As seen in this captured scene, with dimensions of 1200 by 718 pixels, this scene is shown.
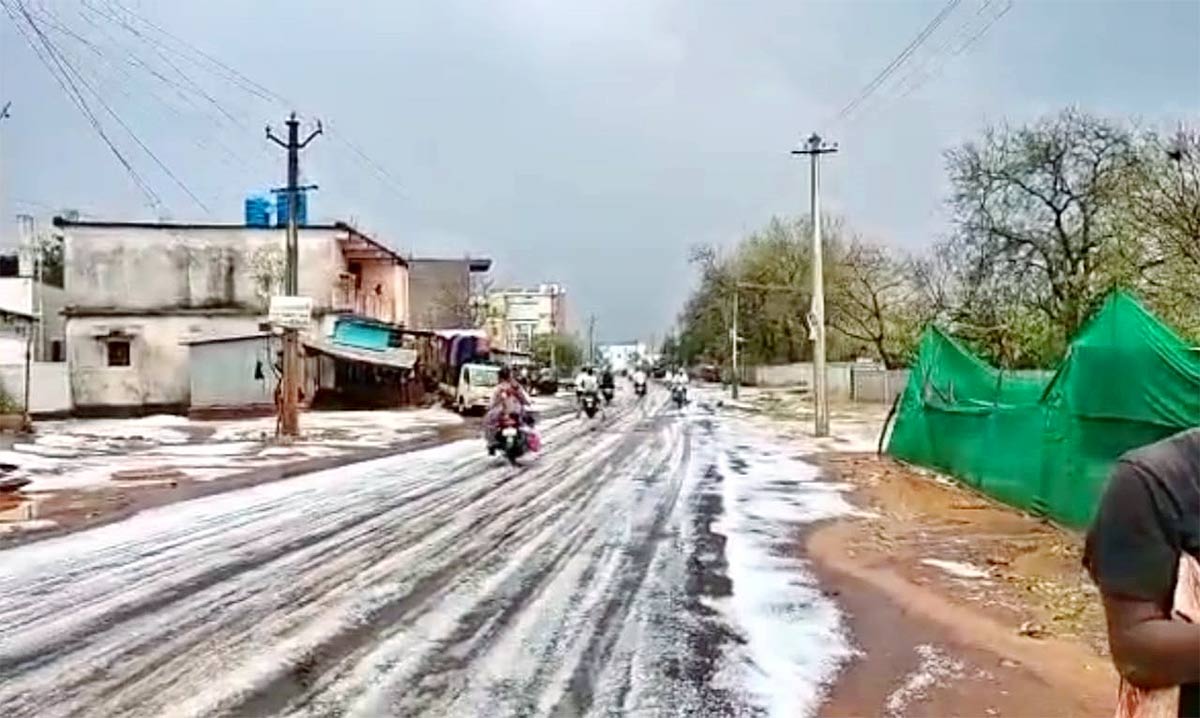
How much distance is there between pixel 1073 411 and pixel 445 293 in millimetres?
78506

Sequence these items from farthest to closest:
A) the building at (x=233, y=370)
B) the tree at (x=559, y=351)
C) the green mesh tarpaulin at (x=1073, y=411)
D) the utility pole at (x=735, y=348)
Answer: the tree at (x=559, y=351), the utility pole at (x=735, y=348), the building at (x=233, y=370), the green mesh tarpaulin at (x=1073, y=411)

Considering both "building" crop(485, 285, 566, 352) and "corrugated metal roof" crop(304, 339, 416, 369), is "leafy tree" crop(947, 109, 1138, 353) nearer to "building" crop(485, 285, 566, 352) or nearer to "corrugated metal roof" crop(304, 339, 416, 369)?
"corrugated metal roof" crop(304, 339, 416, 369)

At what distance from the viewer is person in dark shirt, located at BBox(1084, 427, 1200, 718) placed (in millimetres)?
2199

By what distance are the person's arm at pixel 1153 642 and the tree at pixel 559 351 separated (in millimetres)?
108087

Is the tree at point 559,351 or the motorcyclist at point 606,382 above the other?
the tree at point 559,351

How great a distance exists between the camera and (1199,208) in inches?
910

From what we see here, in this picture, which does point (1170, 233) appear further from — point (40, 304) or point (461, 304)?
point (461, 304)

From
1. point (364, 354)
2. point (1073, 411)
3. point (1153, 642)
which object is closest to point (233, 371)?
point (364, 354)

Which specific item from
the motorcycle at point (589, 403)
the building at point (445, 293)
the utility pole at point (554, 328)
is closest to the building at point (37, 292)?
the motorcycle at point (589, 403)

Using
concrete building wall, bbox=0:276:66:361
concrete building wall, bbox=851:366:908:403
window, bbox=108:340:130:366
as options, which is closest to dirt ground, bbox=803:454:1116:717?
window, bbox=108:340:130:366

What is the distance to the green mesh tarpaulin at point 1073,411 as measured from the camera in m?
11.3

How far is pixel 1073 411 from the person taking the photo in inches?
539

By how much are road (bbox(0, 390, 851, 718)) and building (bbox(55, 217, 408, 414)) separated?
35315 millimetres

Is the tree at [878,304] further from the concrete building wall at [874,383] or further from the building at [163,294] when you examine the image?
the building at [163,294]
